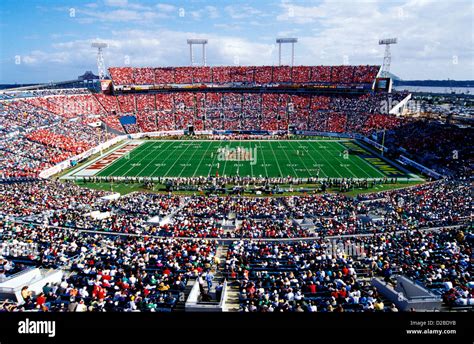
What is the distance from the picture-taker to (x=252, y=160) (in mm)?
36906

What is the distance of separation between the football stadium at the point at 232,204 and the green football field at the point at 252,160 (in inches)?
10.3

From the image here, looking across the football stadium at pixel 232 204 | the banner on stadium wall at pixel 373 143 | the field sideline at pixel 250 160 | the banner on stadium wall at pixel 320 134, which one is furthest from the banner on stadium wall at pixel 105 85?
the banner on stadium wall at pixel 373 143

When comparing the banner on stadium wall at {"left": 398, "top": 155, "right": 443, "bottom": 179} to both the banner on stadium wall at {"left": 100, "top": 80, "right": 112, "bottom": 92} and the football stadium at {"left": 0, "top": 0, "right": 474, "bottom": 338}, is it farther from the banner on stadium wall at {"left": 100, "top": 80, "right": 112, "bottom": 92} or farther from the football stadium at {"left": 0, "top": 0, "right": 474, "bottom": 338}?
the banner on stadium wall at {"left": 100, "top": 80, "right": 112, "bottom": 92}

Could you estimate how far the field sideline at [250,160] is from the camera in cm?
3238

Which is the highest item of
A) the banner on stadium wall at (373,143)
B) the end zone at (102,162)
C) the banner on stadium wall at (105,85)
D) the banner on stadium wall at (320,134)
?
the banner on stadium wall at (105,85)

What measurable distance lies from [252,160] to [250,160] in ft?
0.75

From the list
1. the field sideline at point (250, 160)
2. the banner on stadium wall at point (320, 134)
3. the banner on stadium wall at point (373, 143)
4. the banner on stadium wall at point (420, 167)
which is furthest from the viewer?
the banner on stadium wall at point (320, 134)

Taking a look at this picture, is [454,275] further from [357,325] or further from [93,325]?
[93,325]

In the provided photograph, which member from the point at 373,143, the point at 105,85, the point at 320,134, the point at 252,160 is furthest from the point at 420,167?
the point at 105,85

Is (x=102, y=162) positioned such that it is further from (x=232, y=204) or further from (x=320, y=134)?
(x=320, y=134)

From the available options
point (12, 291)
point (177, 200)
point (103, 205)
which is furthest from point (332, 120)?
point (12, 291)

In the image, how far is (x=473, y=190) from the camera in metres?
22.1

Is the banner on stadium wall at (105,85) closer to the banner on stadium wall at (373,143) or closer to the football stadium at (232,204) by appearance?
the football stadium at (232,204)

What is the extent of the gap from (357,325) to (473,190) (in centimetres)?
2497
